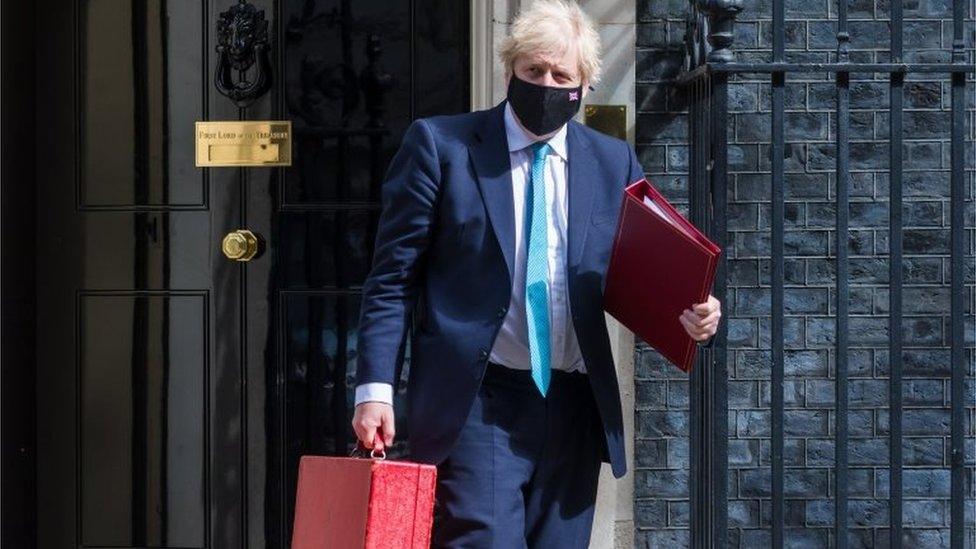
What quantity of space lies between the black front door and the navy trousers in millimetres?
1656

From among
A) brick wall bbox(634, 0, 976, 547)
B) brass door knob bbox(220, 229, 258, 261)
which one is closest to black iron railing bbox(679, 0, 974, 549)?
brick wall bbox(634, 0, 976, 547)

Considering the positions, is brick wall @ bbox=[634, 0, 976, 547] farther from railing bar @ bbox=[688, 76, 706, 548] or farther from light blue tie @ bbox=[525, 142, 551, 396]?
light blue tie @ bbox=[525, 142, 551, 396]

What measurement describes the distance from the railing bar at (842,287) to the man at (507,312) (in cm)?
118

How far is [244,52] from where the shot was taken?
511 cm

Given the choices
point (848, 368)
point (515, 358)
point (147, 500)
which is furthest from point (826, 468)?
point (147, 500)

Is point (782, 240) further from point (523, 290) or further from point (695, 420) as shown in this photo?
point (523, 290)

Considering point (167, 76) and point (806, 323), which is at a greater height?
point (167, 76)

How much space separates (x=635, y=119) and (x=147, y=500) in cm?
201

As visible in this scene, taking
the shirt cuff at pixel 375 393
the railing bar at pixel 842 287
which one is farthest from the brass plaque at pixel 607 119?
the shirt cuff at pixel 375 393

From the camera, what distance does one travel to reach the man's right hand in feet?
11.5

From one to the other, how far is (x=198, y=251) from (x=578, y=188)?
195 centimetres

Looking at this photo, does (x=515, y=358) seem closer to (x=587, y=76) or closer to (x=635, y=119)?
(x=587, y=76)

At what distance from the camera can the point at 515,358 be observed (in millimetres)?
3533

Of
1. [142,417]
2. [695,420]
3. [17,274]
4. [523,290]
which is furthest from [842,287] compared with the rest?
[17,274]
